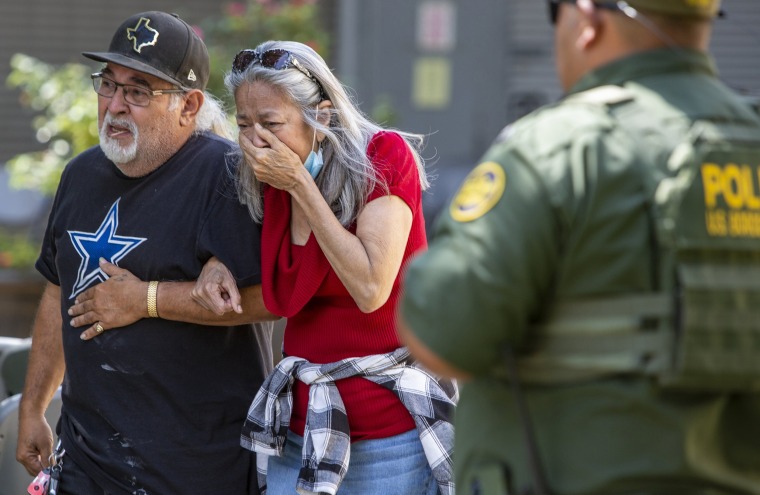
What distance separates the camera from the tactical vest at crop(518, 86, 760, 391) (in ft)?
6.46

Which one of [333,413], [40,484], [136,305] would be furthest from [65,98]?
[333,413]

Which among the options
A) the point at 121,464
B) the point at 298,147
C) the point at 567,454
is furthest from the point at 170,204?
the point at 567,454

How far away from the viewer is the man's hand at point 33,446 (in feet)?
12.0

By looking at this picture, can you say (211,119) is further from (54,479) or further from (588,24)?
(588,24)

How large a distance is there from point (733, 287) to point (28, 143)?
10377 mm

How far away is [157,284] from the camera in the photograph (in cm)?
328

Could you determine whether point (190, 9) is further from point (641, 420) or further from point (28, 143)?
point (641, 420)

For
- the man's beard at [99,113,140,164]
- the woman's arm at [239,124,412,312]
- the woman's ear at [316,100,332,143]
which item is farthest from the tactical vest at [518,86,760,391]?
the man's beard at [99,113,140,164]

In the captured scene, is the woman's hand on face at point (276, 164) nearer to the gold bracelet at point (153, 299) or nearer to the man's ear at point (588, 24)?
the gold bracelet at point (153, 299)

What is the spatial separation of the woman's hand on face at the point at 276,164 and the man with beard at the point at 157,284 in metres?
0.32

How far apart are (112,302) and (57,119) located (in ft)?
14.0

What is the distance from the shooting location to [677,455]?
200cm

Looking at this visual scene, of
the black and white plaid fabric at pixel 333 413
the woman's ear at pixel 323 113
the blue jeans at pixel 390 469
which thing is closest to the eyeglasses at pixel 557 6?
the woman's ear at pixel 323 113

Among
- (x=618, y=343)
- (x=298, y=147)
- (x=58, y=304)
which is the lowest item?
(x=58, y=304)
